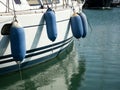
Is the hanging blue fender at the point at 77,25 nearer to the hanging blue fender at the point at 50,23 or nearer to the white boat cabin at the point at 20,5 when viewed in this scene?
the white boat cabin at the point at 20,5

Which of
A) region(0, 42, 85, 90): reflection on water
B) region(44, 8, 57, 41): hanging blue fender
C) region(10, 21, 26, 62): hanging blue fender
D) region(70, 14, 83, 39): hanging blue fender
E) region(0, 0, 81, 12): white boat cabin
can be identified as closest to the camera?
region(10, 21, 26, 62): hanging blue fender

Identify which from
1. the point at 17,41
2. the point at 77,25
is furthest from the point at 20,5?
the point at 77,25

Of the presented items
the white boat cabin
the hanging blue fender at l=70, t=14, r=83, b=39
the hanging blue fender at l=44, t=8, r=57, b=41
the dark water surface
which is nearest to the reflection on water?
the dark water surface

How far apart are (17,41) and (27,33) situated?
3.96 ft

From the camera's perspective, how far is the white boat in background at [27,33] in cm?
1038

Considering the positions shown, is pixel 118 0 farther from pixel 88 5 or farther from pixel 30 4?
pixel 30 4

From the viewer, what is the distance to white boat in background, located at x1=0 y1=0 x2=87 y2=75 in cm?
1038

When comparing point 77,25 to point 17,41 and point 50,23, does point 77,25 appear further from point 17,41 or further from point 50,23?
point 17,41

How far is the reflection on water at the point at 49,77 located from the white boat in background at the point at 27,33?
284mm

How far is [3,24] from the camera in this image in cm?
1058

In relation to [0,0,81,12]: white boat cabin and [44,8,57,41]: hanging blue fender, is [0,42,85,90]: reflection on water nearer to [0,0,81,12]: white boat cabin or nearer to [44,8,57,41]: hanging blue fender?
[44,8,57,41]: hanging blue fender

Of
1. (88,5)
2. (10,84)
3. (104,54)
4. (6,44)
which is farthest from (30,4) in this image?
(88,5)

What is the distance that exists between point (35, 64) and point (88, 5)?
54.3 meters

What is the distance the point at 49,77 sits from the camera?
11.7 m
